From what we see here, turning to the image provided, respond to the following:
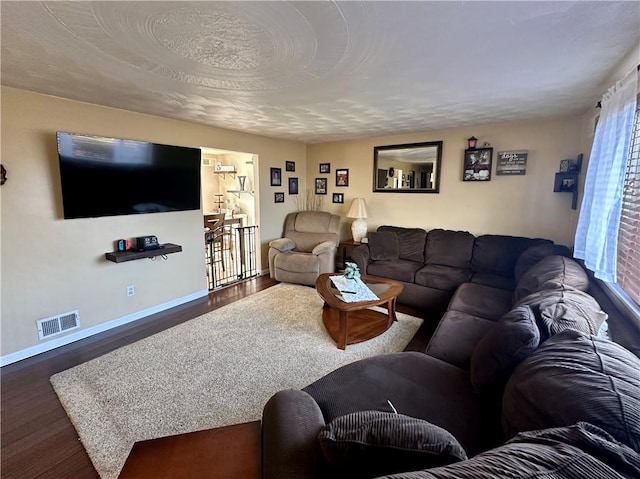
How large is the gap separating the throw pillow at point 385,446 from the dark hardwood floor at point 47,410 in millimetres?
1557

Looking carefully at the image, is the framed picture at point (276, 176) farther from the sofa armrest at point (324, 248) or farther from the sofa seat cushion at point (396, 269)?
the sofa seat cushion at point (396, 269)

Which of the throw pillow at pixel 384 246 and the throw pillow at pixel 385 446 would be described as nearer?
the throw pillow at pixel 385 446

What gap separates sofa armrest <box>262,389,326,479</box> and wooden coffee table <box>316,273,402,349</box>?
1402mm

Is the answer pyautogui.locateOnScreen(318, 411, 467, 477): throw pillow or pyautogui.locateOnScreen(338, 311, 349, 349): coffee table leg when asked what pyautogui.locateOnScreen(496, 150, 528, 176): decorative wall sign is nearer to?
pyautogui.locateOnScreen(338, 311, 349, 349): coffee table leg

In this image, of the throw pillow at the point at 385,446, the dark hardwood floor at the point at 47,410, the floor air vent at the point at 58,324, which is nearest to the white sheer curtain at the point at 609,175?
the dark hardwood floor at the point at 47,410

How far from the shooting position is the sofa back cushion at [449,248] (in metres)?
3.87

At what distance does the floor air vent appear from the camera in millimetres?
2697

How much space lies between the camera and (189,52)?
5.76 ft

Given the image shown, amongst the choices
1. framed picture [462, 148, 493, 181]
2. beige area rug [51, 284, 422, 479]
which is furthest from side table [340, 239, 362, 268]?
framed picture [462, 148, 493, 181]

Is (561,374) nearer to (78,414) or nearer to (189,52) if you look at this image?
(189,52)

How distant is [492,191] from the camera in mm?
4047

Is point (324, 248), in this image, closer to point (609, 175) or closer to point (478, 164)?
point (478, 164)

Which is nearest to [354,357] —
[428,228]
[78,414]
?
[78,414]

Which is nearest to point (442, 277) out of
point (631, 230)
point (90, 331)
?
point (631, 230)
